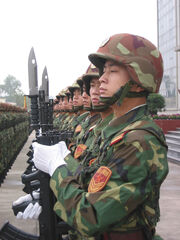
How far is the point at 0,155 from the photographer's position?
9.05m

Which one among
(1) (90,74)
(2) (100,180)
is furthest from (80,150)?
(2) (100,180)

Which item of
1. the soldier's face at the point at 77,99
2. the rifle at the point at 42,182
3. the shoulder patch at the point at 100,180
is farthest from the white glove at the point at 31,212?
the soldier's face at the point at 77,99

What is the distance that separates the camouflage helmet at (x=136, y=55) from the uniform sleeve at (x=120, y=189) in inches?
15.0

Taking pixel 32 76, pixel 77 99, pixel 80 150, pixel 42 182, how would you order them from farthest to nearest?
pixel 77 99, pixel 80 150, pixel 32 76, pixel 42 182

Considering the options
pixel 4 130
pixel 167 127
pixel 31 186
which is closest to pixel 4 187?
pixel 4 130

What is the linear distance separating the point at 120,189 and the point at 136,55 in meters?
0.77

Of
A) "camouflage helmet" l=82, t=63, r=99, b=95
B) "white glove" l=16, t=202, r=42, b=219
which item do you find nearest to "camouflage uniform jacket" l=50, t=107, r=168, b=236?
"white glove" l=16, t=202, r=42, b=219

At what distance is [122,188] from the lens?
1.70 meters

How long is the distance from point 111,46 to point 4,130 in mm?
8692

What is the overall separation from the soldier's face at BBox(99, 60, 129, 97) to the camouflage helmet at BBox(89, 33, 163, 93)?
0.16 feet

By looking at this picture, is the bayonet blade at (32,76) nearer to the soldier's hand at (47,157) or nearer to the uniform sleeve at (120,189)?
Result: the soldier's hand at (47,157)

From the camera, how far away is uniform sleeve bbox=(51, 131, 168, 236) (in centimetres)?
170

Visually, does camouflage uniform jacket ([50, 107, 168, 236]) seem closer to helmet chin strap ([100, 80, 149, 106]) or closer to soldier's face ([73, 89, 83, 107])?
helmet chin strap ([100, 80, 149, 106])

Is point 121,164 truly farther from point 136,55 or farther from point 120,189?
point 136,55
